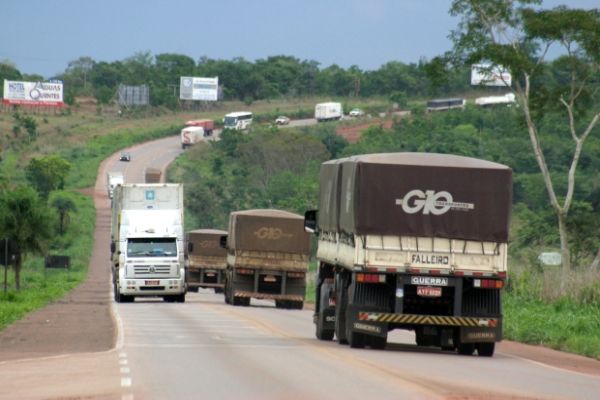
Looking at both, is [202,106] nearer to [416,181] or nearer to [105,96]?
[105,96]

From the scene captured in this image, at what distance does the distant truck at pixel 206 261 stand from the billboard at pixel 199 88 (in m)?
114

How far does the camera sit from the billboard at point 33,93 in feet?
528

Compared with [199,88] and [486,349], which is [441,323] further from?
[199,88]

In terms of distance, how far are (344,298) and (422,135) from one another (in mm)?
94567

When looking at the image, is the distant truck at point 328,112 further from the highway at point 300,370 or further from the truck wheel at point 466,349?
the truck wheel at point 466,349

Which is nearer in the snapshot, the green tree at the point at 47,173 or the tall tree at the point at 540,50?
the tall tree at the point at 540,50

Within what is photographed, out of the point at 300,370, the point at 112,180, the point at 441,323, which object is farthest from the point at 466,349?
the point at 112,180

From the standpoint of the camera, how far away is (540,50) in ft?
163

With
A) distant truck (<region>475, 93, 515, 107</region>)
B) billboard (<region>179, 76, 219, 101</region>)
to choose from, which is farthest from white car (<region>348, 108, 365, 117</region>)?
billboard (<region>179, 76, 219, 101</region>)

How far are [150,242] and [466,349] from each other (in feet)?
82.3

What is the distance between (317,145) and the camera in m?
125

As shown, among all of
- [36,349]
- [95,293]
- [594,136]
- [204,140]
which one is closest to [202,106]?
[204,140]

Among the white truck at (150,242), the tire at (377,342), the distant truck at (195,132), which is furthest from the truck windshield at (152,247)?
the distant truck at (195,132)

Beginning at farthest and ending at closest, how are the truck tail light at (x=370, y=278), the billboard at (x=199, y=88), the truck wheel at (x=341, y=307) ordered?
the billboard at (x=199, y=88)
the truck wheel at (x=341, y=307)
the truck tail light at (x=370, y=278)
